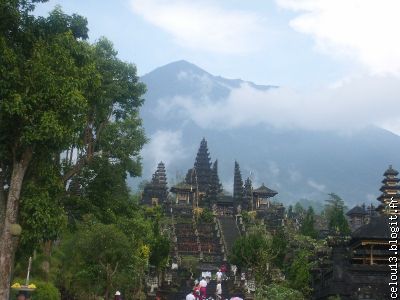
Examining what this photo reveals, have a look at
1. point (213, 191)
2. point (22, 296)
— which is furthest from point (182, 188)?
point (22, 296)

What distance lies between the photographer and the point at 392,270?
836 inches

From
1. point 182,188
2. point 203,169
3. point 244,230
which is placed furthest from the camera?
point 203,169

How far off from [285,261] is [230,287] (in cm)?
428

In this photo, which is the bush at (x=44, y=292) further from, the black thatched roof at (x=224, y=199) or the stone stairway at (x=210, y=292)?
the black thatched roof at (x=224, y=199)

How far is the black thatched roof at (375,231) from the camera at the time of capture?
22.9 meters

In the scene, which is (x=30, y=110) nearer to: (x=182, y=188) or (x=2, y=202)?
(x=2, y=202)

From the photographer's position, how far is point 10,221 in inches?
474

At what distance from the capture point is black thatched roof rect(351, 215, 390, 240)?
22875 millimetres

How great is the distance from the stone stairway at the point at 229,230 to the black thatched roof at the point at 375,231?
81.1 feet

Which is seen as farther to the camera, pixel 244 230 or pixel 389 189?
pixel 244 230

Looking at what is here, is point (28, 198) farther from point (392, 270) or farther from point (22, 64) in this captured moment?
point (392, 270)

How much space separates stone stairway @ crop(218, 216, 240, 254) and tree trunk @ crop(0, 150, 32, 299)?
119 ft

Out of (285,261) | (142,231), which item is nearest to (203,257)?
(285,261)

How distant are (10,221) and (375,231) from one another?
52.8ft
